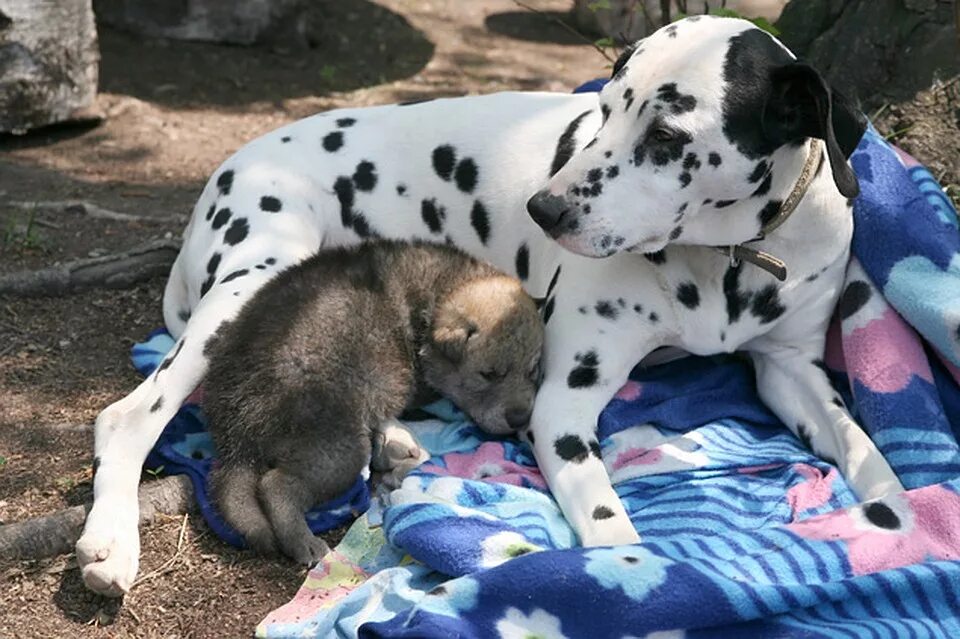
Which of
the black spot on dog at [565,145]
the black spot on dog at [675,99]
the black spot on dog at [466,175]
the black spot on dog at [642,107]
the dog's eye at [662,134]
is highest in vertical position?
the black spot on dog at [675,99]

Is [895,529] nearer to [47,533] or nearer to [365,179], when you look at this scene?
[365,179]

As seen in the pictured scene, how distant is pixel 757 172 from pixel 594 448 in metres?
1.08

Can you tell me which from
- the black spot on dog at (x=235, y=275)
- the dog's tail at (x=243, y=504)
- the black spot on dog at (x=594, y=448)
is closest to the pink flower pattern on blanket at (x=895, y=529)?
the black spot on dog at (x=594, y=448)

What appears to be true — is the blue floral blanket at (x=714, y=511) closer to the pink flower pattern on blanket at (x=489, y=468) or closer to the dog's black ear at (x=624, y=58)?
the pink flower pattern on blanket at (x=489, y=468)

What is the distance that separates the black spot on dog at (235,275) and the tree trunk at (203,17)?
4.78 meters

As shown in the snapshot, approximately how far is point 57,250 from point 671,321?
3317mm

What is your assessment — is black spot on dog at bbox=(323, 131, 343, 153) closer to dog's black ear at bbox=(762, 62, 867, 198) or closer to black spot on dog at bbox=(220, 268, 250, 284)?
black spot on dog at bbox=(220, 268, 250, 284)

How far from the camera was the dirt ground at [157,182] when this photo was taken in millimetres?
4008

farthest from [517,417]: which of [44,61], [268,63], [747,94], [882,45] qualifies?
[268,63]

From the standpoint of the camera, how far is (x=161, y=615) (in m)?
3.92

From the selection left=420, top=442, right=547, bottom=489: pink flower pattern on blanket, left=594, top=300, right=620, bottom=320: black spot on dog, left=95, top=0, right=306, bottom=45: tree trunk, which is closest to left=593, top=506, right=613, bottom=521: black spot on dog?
left=420, top=442, right=547, bottom=489: pink flower pattern on blanket

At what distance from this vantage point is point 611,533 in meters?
4.04

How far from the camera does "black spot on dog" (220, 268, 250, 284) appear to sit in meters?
4.84

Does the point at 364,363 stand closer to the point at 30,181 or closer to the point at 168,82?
the point at 30,181
